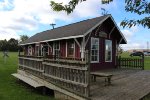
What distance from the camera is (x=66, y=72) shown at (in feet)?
35.8

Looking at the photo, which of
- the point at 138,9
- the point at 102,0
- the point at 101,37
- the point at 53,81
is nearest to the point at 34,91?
the point at 53,81

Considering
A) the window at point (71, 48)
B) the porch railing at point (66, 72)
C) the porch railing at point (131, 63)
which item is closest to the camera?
the porch railing at point (66, 72)

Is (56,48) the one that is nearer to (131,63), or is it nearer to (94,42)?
(94,42)

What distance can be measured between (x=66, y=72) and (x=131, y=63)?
1249 centimetres

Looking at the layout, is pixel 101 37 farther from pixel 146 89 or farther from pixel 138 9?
pixel 138 9

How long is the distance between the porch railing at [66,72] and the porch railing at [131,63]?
29.7 feet

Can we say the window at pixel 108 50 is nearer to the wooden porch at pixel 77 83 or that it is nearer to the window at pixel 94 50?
the window at pixel 94 50

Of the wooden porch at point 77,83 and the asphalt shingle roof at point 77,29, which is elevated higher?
the asphalt shingle roof at point 77,29

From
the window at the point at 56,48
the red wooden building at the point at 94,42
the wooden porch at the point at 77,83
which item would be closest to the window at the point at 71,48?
the red wooden building at the point at 94,42

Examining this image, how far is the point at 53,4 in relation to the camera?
689 centimetres

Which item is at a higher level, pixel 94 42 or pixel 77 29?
pixel 77 29

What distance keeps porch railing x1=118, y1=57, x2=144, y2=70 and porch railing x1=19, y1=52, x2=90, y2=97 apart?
905 centimetres

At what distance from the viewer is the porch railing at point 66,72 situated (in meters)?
9.39

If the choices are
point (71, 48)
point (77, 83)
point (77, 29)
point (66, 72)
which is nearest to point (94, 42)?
point (77, 29)
